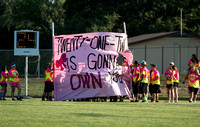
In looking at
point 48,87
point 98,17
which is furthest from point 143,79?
point 98,17

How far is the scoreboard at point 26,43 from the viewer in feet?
66.6

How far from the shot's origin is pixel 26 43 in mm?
20453

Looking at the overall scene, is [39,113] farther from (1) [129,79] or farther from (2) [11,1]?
(2) [11,1]

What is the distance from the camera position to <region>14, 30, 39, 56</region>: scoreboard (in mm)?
20297

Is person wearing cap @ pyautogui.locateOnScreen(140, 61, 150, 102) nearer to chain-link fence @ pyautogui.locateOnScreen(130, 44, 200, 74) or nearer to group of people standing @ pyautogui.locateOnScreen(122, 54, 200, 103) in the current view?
group of people standing @ pyautogui.locateOnScreen(122, 54, 200, 103)

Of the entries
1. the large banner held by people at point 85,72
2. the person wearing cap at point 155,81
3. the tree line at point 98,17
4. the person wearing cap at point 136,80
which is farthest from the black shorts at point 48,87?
the tree line at point 98,17

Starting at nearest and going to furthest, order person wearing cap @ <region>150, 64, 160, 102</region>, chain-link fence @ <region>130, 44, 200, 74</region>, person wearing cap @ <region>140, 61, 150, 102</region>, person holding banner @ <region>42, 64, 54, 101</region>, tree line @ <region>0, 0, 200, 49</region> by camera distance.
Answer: person wearing cap @ <region>140, 61, 150, 102</region>, person wearing cap @ <region>150, 64, 160, 102</region>, person holding banner @ <region>42, 64, 54, 101</region>, chain-link fence @ <region>130, 44, 200, 74</region>, tree line @ <region>0, 0, 200, 49</region>

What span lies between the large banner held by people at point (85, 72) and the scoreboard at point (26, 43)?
287 centimetres

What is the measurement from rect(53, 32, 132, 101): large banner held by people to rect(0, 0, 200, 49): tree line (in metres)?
26.8

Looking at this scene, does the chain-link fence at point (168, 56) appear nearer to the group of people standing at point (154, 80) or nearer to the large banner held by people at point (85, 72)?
the group of people standing at point (154, 80)

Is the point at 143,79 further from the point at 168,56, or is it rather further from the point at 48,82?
the point at 168,56

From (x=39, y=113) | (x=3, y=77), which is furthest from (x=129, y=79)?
(x=39, y=113)

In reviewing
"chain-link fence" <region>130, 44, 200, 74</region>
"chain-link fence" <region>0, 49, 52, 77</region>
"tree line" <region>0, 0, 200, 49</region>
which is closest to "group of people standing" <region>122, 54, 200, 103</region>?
"chain-link fence" <region>130, 44, 200, 74</region>

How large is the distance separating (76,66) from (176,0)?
1312 inches
